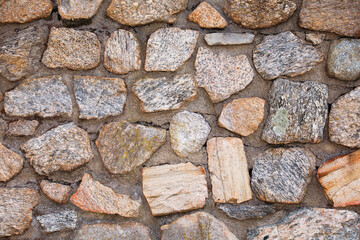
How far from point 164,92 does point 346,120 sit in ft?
2.32

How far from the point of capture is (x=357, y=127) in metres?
1.36

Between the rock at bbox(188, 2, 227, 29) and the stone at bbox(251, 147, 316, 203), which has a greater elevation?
the rock at bbox(188, 2, 227, 29)

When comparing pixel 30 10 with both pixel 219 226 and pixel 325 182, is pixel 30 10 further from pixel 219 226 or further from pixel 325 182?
pixel 325 182

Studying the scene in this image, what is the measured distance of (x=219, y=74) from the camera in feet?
4.71

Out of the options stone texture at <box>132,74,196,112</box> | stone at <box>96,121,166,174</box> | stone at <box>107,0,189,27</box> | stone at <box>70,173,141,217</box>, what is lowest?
stone at <box>70,173,141,217</box>

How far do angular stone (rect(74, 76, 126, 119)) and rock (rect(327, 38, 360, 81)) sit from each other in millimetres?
827

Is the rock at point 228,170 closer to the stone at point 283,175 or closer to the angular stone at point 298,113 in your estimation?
the stone at point 283,175

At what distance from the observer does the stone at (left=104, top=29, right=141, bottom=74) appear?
141cm

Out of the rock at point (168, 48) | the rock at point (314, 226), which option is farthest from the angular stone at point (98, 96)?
the rock at point (314, 226)

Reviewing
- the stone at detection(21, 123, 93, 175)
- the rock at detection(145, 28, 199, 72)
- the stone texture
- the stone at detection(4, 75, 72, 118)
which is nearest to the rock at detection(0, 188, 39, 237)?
the stone at detection(21, 123, 93, 175)

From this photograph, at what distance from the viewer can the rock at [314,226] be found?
135cm

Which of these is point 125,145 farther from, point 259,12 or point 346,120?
point 346,120

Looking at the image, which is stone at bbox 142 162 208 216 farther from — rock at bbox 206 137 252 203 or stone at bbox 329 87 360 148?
stone at bbox 329 87 360 148

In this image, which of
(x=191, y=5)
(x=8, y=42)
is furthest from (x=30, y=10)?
(x=191, y=5)
